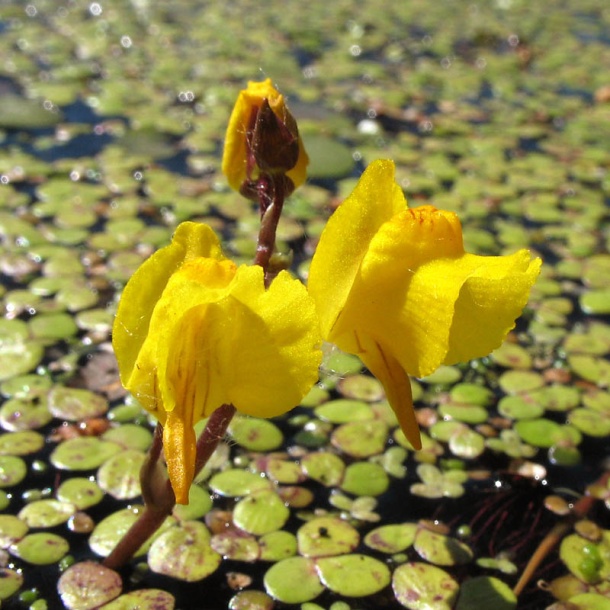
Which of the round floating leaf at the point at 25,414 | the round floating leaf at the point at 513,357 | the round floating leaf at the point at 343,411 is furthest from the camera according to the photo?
the round floating leaf at the point at 513,357

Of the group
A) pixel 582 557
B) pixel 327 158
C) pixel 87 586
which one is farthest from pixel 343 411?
pixel 327 158

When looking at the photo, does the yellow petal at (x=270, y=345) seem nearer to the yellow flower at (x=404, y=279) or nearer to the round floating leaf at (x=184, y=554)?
the yellow flower at (x=404, y=279)

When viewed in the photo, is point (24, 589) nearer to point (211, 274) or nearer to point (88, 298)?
point (211, 274)

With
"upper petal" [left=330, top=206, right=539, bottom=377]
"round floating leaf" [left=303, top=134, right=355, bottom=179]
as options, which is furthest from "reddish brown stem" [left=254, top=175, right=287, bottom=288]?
"round floating leaf" [left=303, top=134, right=355, bottom=179]

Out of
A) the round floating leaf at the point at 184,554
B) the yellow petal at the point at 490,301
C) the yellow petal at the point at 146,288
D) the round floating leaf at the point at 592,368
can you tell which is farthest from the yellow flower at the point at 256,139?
the round floating leaf at the point at 592,368

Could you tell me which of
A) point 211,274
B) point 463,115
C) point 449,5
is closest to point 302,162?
point 211,274

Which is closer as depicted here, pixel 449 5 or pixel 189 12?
pixel 189 12

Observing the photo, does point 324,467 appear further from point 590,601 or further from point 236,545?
point 590,601
